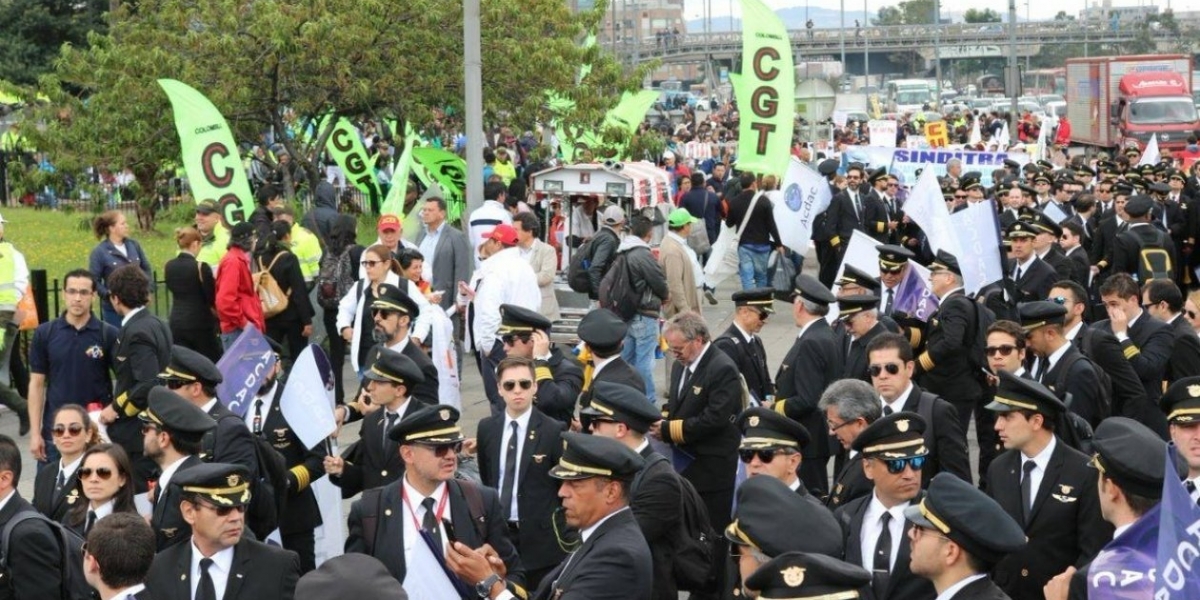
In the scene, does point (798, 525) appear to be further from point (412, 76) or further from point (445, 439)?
point (412, 76)

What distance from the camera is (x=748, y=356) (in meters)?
10.8

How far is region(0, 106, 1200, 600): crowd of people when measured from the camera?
248 inches

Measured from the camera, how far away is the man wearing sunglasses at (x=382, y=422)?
871 centimetres

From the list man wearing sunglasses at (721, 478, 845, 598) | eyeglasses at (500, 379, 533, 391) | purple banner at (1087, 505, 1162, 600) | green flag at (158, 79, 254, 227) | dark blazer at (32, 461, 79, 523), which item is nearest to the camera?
man wearing sunglasses at (721, 478, 845, 598)

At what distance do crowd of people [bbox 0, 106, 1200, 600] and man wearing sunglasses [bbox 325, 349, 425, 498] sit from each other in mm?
14

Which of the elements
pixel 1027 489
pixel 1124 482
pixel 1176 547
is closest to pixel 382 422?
pixel 1027 489

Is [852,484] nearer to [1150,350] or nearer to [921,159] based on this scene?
[1150,350]

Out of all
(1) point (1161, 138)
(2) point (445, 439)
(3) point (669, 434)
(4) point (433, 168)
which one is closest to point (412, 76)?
(4) point (433, 168)

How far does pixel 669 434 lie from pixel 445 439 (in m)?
2.69

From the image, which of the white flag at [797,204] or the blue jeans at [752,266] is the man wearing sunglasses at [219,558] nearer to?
the white flag at [797,204]

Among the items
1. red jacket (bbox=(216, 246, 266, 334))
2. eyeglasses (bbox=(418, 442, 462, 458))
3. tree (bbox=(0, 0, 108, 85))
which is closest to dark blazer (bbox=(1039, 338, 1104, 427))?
eyeglasses (bbox=(418, 442, 462, 458))

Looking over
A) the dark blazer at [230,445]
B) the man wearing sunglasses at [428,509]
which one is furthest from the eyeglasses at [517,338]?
the man wearing sunglasses at [428,509]

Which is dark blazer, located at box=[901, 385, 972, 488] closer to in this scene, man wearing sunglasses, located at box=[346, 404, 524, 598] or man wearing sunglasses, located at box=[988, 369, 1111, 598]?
man wearing sunglasses, located at box=[988, 369, 1111, 598]

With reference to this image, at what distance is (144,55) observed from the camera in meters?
20.1
